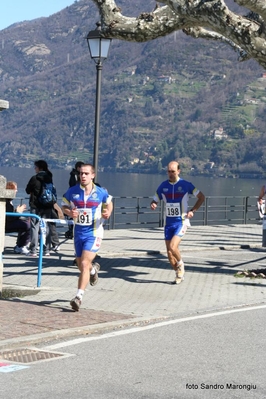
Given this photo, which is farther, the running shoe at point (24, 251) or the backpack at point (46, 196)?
the running shoe at point (24, 251)

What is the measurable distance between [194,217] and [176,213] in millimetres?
57904

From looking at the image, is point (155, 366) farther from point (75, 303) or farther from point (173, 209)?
point (173, 209)

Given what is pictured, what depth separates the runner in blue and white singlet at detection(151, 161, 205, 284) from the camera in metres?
14.9

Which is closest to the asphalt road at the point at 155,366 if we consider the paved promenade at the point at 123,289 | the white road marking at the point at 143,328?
the white road marking at the point at 143,328

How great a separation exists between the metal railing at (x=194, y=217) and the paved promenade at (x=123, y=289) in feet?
5.02

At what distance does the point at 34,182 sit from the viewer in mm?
18078

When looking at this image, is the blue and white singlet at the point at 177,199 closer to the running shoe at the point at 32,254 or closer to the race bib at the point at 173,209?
the race bib at the point at 173,209

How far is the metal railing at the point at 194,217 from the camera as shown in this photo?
1242 inches

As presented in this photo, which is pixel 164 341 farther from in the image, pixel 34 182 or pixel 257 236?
pixel 257 236

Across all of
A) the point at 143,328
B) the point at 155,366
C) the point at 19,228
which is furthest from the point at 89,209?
the point at 19,228

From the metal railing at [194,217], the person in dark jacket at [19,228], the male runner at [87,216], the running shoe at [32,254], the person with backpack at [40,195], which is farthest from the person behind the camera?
the metal railing at [194,217]

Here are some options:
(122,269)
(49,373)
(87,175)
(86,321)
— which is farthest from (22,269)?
(49,373)

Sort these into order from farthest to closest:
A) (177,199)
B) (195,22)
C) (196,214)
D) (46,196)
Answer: (196,214), (46,196), (195,22), (177,199)

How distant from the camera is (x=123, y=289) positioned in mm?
13953
